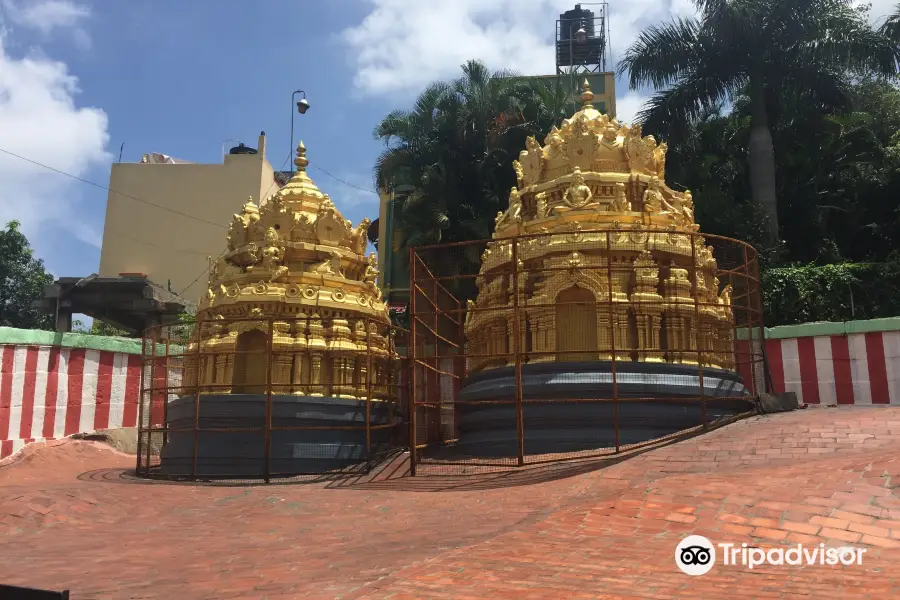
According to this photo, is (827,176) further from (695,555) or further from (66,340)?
(695,555)

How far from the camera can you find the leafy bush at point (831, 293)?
22094 millimetres

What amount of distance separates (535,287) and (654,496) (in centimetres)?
821

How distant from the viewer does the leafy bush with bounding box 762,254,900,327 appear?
72.5 feet

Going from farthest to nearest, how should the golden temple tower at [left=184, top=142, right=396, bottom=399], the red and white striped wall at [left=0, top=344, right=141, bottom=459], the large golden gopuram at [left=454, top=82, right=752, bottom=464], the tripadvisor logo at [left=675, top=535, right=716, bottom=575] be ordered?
the red and white striped wall at [left=0, top=344, right=141, bottom=459] → the golden temple tower at [left=184, top=142, right=396, bottom=399] → the large golden gopuram at [left=454, top=82, right=752, bottom=464] → the tripadvisor logo at [left=675, top=535, right=716, bottom=575]

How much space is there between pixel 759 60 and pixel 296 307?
18001mm

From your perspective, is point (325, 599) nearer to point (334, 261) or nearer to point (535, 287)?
point (535, 287)

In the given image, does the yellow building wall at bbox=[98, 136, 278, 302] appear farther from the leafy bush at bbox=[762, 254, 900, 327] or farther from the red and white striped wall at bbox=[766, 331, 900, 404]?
the red and white striped wall at bbox=[766, 331, 900, 404]

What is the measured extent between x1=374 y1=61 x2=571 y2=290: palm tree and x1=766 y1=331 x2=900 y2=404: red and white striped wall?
11.9 m

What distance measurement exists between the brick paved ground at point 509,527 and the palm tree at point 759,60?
1607cm

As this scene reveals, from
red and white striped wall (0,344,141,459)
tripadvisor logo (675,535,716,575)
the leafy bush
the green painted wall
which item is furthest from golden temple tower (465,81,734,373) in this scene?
red and white striped wall (0,344,141,459)

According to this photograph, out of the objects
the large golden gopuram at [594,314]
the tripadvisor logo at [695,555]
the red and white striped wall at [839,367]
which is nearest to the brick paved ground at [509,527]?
the tripadvisor logo at [695,555]

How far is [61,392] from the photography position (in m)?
18.1

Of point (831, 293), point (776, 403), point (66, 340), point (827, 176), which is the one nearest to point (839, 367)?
point (776, 403)

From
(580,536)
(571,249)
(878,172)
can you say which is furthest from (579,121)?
(878,172)
